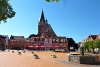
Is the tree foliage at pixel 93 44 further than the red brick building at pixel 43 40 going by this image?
No

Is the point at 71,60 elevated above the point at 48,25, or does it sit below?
below

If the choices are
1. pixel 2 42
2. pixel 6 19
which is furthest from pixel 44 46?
pixel 6 19

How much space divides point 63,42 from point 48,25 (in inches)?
890

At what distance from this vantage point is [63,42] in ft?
355

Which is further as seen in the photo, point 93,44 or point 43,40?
point 43,40

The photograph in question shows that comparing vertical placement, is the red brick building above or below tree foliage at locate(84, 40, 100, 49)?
above

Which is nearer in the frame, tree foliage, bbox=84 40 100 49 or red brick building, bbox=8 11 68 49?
tree foliage, bbox=84 40 100 49

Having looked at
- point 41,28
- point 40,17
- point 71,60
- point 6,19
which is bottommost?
point 71,60

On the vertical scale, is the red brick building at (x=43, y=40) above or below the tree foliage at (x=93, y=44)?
above

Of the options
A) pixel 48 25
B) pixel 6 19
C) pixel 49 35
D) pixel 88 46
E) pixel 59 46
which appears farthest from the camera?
pixel 48 25

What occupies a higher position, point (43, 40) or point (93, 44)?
point (43, 40)

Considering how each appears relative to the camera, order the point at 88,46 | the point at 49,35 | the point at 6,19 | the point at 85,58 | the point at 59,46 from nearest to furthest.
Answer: the point at 6,19, the point at 85,58, the point at 88,46, the point at 59,46, the point at 49,35

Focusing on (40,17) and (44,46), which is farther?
(40,17)

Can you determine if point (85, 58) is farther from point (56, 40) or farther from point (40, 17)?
point (40, 17)
